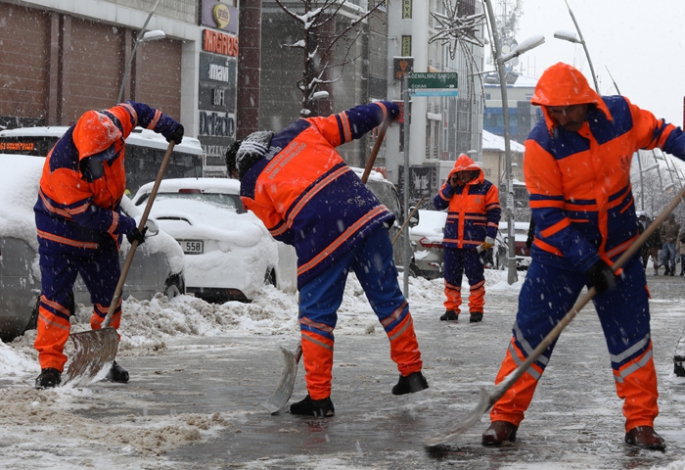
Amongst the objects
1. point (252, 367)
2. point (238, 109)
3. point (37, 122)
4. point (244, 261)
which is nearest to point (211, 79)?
point (238, 109)

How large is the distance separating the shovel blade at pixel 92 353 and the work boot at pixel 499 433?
2.76 meters

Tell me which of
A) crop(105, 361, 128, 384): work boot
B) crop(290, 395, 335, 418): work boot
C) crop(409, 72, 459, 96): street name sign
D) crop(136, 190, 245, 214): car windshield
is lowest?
crop(105, 361, 128, 384): work boot

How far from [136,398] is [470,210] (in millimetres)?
6817

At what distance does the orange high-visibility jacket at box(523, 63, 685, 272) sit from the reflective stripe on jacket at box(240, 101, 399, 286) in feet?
3.78

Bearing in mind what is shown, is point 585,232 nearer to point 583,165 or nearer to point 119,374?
point 583,165

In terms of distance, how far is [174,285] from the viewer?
11.4 m

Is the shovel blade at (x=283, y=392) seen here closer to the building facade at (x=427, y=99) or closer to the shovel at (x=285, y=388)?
the shovel at (x=285, y=388)

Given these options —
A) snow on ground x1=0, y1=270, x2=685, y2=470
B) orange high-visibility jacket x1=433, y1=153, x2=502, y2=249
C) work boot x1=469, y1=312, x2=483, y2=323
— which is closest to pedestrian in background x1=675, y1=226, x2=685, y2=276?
orange high-visibility jacket x1=433, y1=153, x2=502, y2=249

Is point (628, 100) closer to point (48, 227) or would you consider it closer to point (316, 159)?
point (316, 159)

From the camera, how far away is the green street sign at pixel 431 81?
15250 millimetres

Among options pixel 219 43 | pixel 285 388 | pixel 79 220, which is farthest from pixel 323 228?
pixel 219 43

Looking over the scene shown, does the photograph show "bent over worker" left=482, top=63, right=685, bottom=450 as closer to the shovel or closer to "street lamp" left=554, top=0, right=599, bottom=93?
the shovel

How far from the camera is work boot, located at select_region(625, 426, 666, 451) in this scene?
17.4 feet

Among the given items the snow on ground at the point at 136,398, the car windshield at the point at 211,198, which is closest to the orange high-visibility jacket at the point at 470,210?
the snow on ground at the point at 136,398
